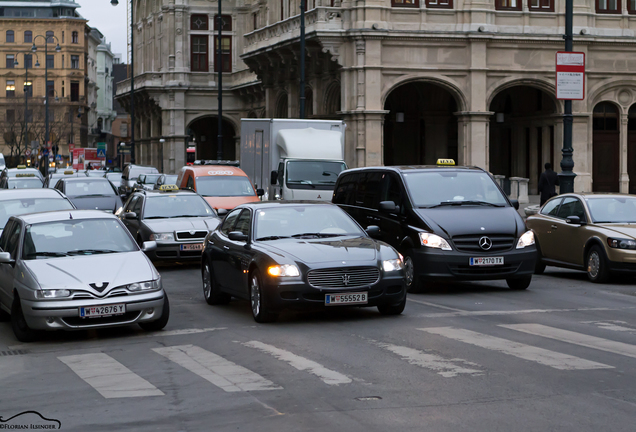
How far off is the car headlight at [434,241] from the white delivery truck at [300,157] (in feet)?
42.3

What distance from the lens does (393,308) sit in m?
11.9

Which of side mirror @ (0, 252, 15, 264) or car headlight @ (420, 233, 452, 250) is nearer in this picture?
side mirror @ (0, 252, 15, 264)

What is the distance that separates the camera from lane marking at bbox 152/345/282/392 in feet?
26.0

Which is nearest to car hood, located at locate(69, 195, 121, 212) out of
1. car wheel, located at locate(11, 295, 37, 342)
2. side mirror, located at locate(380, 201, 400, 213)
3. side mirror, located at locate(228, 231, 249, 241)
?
side mirror, located at locate(380, 201, 400, 213)

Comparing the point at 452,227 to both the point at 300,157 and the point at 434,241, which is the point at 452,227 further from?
the point at 300,157

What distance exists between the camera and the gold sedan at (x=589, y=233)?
51.2ft

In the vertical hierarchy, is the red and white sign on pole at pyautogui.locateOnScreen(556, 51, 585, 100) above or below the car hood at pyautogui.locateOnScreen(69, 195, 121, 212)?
above

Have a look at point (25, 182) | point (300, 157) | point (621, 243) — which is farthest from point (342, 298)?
point (25, 182)

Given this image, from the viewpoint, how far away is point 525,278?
14.8 meters

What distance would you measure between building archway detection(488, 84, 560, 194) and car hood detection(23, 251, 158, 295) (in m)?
32.7

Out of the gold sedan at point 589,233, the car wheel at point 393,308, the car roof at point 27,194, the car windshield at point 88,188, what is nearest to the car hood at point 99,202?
the car windshield at point 88,188

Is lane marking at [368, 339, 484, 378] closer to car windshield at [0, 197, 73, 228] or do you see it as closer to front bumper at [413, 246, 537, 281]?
front bumper at [413, 246, 537, 281]

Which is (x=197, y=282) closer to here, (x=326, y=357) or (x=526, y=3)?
(x=326, y=357)

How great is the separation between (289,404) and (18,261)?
520 centimetres
